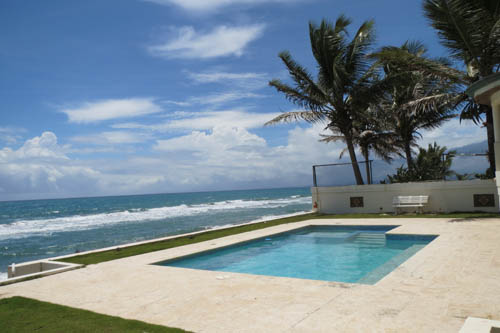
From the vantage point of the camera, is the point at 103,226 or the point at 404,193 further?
the point at 103,226

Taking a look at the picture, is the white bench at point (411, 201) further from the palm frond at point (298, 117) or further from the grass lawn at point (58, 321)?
the grass lawn at point (58, 321)

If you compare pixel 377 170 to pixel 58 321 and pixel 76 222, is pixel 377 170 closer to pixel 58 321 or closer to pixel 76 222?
pixel 58 321

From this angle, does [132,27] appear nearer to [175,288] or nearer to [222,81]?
[222,81]

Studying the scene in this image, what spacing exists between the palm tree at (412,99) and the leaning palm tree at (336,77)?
1.08 meters

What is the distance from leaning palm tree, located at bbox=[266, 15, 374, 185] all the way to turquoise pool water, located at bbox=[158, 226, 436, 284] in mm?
6229

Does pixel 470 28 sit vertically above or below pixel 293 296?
above

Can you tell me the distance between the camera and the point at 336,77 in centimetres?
1522

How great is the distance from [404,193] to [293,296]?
11.3 meters

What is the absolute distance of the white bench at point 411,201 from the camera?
1389cm

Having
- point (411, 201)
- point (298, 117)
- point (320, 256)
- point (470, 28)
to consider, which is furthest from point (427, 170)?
point (320, 256)

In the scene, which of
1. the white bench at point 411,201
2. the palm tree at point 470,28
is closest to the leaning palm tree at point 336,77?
the white bench at point 411,201

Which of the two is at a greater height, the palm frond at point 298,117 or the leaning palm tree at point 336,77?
the leaning palm tree at point 336,77

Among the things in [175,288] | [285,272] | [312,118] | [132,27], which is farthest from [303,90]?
[175,288]

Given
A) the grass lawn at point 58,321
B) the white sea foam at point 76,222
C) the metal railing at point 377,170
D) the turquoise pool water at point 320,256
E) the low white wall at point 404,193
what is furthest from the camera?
the white sea foam at point 76,222
